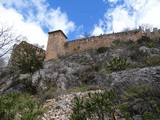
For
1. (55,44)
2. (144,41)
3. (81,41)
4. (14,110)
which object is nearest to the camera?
(14,110)

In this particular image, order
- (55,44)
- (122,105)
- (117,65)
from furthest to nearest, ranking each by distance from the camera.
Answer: (55,44)
(117,65)
(122,105)

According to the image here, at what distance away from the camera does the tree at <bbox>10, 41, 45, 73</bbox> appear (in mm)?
20609

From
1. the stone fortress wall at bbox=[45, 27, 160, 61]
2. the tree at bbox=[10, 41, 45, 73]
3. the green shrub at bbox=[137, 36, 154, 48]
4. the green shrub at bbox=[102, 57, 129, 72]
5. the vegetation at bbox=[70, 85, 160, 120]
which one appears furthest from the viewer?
the stone fortress wall at bbox=[45, 27, 160, 61]

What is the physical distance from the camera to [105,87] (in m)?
15.4

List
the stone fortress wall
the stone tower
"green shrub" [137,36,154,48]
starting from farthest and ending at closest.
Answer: the stone tower, the stone fortress wall, "green shrub" [137,36,154,48]

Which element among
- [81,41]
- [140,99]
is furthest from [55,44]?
[140,99]

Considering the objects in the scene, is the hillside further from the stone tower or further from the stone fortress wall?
the stone tower

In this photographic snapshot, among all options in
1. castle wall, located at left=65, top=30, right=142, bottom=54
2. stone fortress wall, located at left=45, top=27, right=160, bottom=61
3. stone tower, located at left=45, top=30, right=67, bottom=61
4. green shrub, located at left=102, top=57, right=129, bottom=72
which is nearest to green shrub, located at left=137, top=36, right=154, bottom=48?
stone fortress wall, located at left=45, top=27, right=160, bottom=61

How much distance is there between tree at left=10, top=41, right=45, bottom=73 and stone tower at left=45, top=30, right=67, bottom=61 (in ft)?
39.6

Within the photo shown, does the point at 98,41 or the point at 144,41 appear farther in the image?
the point at 98,41

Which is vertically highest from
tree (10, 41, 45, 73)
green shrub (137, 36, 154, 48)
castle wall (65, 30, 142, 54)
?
castle wall (65, 30, 142, 54)

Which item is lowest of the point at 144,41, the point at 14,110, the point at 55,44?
the point at 14,110

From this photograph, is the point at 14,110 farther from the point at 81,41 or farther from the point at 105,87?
the point at 81,41

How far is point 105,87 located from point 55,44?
2139 centimetres
